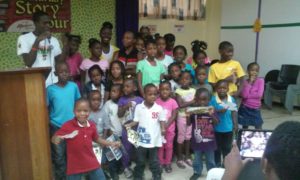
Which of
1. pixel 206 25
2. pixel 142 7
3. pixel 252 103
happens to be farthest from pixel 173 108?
pixel 206 25

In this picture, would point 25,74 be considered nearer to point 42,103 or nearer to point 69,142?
point 42,103

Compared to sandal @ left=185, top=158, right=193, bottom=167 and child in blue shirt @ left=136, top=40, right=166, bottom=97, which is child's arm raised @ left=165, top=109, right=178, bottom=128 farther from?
sandal @ left=185, top=158, right=193, bottom=167

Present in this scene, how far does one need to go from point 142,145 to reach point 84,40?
329 cm

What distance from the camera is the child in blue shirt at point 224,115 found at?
3311 mm

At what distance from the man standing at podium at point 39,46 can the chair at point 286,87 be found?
4839 mm

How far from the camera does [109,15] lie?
6086 mm

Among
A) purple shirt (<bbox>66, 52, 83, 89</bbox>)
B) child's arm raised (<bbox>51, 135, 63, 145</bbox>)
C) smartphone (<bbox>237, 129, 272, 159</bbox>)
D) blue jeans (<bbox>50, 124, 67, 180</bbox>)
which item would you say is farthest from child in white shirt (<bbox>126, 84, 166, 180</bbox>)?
smartphone (<bbox>237, 129, 272, 159</bbox>)

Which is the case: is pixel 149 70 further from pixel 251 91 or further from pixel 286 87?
pixel 286 87

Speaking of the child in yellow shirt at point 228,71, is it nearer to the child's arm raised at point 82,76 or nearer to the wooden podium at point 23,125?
the child's arm raised at point 82,76

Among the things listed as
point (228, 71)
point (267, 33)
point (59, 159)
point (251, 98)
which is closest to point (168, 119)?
point (228, 71)

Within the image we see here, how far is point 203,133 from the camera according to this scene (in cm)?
324

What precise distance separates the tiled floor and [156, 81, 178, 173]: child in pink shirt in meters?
0.11

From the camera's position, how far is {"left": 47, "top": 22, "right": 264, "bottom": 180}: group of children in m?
2.70

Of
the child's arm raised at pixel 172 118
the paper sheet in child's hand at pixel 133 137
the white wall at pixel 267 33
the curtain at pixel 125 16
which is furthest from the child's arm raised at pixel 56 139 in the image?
the white wall at pixel 267 33
